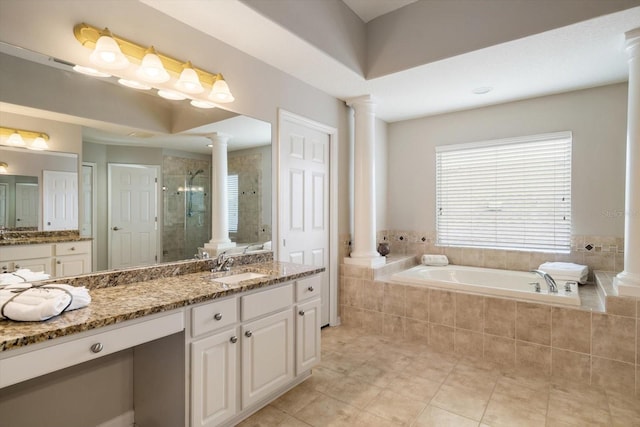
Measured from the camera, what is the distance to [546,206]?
358 centimetres

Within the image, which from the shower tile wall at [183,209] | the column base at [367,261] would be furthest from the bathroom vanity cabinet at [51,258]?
the column base at [367,261]

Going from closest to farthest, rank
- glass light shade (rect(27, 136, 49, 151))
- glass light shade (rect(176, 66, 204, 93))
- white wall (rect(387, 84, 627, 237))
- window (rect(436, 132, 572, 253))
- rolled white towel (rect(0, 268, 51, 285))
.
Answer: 1. rolled white towel (rect(0, 268, 51, 285))
2. glass light shade (rect(27, 136, 49, 151))
3. glass light shade (rect(176, 66, 204, 93))
4. white wall (rect(387, 84, 627, 237))
5. window (rect(436, 132, 572, 253))

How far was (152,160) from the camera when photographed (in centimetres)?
213

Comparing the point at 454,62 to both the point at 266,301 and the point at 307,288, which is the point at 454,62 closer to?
the point at 307,288

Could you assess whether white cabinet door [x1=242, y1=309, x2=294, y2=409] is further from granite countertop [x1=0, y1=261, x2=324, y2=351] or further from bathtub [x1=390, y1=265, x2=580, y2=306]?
bathtub [x1=390, y1=265, x2=580, y2=306]

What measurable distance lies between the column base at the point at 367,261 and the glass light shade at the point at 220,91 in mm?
2113

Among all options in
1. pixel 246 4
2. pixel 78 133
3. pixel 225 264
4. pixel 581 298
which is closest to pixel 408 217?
pixel 581 298

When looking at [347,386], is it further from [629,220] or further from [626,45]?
[626,45]

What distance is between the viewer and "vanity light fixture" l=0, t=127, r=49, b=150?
1.58m

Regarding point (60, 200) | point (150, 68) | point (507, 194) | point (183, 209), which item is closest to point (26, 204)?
point (60, 200)

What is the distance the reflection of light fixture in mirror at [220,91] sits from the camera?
226cm

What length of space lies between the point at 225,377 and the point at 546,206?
3.54 meters

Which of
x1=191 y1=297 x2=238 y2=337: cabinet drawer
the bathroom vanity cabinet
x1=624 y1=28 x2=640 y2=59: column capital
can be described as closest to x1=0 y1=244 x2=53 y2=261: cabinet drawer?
the bathroom vanity cabinet

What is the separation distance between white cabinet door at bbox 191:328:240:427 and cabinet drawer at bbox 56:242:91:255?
809 mm
